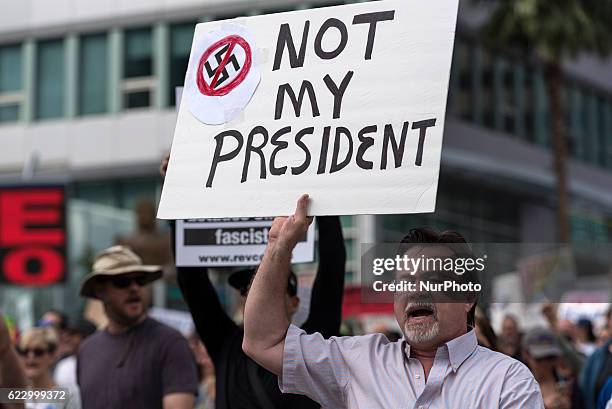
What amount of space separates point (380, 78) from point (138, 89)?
22.5 metres

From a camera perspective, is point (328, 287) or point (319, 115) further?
point (328, 287)

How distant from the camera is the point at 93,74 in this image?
26.5m

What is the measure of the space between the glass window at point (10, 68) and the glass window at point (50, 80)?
0.54m

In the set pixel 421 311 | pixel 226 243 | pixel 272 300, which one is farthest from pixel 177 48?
pixel 421 311

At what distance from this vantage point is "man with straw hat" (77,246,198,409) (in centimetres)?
543

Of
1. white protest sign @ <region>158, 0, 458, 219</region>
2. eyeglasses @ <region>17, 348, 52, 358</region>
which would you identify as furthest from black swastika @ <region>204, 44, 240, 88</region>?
eyeglasses @ <region>17, 348, 52, 358</region>

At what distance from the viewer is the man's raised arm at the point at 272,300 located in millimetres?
3805

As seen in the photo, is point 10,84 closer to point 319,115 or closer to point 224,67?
point 224,67

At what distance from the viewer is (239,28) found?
4.19 metres

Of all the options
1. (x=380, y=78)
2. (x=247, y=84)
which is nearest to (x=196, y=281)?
(x=247, y=84)

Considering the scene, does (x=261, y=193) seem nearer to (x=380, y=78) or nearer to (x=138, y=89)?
(x=380, y=78)

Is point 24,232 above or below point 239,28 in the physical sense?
below

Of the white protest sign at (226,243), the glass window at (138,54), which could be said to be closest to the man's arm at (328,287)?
the white protest sign at (226,243)

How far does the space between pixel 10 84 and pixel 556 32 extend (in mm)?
11894
